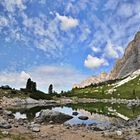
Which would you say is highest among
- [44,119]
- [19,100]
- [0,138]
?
[19,100]

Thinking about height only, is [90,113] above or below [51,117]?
above

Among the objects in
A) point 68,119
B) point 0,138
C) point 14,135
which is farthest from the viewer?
point 68,119

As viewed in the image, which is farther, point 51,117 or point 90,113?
point 90,113

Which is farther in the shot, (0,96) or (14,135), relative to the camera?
(0,96)

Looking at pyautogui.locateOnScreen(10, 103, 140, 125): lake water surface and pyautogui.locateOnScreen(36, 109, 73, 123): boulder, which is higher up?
pyautogui.locateOnScreen(10, 103, 140, 125): lake water surface

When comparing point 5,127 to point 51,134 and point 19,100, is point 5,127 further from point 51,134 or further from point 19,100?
point 19,100

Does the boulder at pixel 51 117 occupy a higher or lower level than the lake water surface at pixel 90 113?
lower

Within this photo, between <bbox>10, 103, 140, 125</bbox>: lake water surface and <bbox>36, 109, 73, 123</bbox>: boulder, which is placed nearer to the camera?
<bbox>36, 109, 73, 123</bbox>: boulder

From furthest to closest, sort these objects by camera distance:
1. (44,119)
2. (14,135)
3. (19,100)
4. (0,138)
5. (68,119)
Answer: (19,100), (68,119), (44,119), (14,135), (0,138)

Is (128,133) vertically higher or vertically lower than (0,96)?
lower

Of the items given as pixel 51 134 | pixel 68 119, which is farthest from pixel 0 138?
pixel 68 119

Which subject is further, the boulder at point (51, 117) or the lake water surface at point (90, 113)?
the lake water surface at point (90, 113)

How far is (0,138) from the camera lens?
3600 cm

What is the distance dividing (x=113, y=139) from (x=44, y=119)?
26.4 meters
